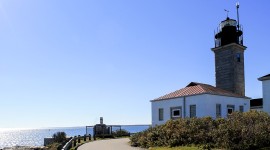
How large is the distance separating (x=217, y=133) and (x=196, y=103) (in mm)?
13290

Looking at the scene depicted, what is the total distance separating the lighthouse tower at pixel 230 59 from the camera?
4041cm

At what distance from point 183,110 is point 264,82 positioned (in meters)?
8.27

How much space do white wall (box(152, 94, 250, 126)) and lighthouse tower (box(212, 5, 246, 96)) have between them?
4.42 m

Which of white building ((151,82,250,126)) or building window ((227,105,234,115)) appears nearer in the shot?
white building ((151,82,250,126))

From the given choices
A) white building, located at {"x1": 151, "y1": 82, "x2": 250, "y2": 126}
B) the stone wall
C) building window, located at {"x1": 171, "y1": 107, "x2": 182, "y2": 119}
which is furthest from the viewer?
the stone wall

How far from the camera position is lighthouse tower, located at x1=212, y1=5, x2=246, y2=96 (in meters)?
40.4

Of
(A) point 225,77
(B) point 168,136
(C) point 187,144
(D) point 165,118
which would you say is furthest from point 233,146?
(A) point 225,77

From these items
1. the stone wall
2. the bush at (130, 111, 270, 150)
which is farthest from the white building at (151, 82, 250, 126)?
the bush at (130, 111, 270, 150)

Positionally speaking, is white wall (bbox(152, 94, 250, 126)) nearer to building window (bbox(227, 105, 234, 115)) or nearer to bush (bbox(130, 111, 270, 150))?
building window (bbox(227, 105, 234, 115))

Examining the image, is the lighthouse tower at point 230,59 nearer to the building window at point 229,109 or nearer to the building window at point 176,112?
the building window at point 229,109

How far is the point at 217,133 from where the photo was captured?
18.9m

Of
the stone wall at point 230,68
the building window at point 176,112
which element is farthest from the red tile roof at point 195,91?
the stone wall at point 230,68

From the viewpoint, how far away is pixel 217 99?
32375 mm

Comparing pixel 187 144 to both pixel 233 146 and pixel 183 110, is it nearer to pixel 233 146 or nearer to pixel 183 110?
pixel 233 146
